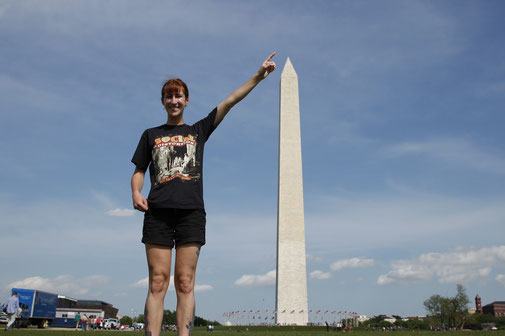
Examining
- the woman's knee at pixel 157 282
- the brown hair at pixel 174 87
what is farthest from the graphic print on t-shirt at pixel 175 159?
the woman's knee at pixel 157 282

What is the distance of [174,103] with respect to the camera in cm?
366

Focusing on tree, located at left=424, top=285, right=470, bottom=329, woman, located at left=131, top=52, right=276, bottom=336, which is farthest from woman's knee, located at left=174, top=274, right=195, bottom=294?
tree, located at left=424, top=285, right=470, bottom=329

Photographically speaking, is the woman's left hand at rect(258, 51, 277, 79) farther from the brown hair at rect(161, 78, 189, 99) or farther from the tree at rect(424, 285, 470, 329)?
the tree at rect(424, 285, 470, 329)

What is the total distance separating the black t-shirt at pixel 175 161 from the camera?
334 cm

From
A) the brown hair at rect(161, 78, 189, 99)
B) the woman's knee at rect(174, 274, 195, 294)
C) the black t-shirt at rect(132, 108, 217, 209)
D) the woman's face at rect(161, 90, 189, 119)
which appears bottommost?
the woman's knee at rect(174, 274, 195, 294)

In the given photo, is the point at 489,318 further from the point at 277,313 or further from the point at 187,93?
the point at 187,93

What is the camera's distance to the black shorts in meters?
3.31

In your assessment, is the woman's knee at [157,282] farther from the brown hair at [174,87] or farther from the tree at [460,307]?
the tree at [460,307]

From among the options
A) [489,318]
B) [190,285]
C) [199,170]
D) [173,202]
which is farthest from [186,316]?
[489,318]

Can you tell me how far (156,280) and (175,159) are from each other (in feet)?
2.73

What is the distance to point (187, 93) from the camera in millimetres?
3748

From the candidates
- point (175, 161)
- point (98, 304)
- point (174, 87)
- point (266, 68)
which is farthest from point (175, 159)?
point (98, 304)

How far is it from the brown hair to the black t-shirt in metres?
0.25

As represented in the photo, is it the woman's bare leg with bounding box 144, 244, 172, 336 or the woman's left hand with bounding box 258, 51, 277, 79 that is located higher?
the woman's left hand with bounding box 258, 51, 277, 79
